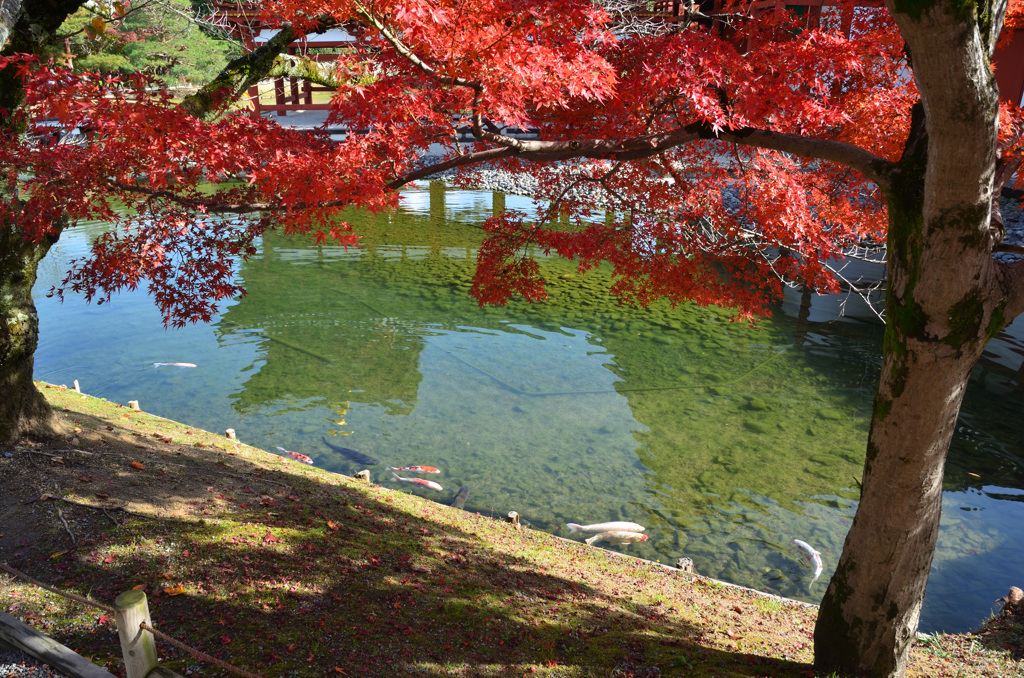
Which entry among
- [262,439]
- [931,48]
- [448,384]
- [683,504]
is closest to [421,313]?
[448,384]

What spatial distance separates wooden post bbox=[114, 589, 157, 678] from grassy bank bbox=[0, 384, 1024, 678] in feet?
1.59

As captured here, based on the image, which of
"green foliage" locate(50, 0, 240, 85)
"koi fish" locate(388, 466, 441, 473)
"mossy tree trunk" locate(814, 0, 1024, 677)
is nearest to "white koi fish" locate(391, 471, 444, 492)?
"koi fish" locate(388, 466, 441, 473)

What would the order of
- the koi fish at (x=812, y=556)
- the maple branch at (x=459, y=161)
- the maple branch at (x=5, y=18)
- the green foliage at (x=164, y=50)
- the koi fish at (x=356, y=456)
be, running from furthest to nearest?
1. the green foliage at (x=164, y=50)
2. the koi fish at (x=356, y=456)
3. the koi fish at (x=812, y=556)
4. the maple branch at (x=459, y=161)
5. the maple branch at (x=5, y=18)

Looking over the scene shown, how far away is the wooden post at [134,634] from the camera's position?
256 cm

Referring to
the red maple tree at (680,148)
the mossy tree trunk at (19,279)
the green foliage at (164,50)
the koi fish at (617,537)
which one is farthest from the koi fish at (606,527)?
the green foliage at (164,50)

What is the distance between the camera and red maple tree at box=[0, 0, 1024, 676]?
309 cm

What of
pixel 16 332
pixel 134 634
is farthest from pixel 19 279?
pixel 134 634

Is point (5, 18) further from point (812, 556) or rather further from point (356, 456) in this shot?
point (812, 556)

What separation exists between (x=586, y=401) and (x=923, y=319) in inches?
281

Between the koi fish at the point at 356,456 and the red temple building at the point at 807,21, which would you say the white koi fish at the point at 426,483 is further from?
the red temple building at the point at 807,21

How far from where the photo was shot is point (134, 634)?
8.49 ft

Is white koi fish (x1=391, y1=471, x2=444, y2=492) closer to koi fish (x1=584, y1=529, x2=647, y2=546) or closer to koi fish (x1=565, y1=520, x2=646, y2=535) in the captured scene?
koi fish (x1=565, y1=520, x2=646, y2=535)

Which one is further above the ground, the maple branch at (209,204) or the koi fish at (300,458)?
the maple branch at (209,204)

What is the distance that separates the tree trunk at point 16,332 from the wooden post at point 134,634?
342cm
